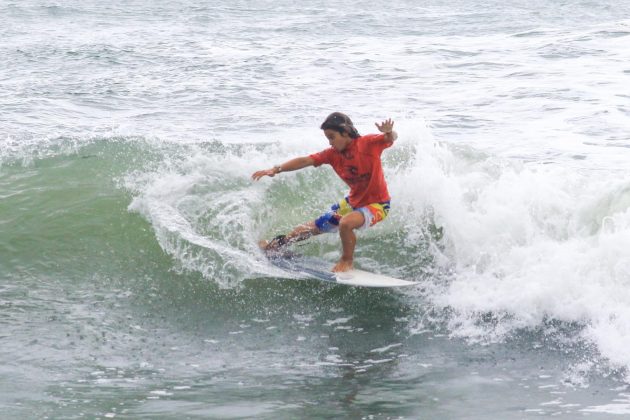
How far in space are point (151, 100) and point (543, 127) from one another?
6.77 metres

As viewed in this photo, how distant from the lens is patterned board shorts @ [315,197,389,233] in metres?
7.69

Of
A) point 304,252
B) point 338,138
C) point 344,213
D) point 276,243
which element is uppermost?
point 338,138

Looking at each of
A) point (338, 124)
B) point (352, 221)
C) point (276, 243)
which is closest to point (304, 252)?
point (276, 243)

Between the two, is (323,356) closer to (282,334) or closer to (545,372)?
(282,334)

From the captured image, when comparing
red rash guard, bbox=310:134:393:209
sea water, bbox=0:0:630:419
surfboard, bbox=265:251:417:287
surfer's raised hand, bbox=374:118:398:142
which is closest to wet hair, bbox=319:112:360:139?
red rash guard, bbox=310:134:393:209

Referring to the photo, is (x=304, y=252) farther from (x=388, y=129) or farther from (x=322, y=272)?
(x=388, y=129)

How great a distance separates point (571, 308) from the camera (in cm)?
688

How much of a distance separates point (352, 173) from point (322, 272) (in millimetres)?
897

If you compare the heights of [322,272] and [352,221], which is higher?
[352,221]

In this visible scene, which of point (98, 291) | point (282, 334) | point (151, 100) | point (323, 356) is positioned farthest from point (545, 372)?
point (151, 100)

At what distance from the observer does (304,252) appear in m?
8.57

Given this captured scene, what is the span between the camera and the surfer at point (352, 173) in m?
7.50

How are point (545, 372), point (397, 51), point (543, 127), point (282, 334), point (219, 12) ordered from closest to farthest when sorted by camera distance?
point (545, 372)
point (282, 334)
point (543, 127)
point (397, 51)
point (219, 12)

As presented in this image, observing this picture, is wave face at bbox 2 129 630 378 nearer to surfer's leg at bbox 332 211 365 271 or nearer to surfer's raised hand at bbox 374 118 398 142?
surfer's leg at bbox 332 211 365 271
